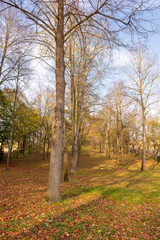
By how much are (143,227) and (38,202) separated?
11.4ft

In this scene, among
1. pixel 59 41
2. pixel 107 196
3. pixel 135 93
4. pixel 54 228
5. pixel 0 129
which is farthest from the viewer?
pixel 0 129

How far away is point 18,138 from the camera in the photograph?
2316 centimetres

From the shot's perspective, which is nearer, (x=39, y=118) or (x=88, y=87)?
(x=88, y=87)

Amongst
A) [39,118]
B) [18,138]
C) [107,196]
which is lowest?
[107,196]

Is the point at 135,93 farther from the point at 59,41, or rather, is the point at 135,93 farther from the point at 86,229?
the point at 86,229

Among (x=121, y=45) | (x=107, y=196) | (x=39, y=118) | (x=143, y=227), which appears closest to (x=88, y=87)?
(x=121, y=45)

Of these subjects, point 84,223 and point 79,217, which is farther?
point 79,217

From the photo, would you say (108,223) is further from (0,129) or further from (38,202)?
(0,129)

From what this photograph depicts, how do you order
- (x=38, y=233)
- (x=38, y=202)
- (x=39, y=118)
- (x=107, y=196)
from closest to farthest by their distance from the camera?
(x=38, y=233) → (x=38, y=202) → (x=107, y=196) → (x=39, y=118)

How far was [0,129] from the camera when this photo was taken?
68.6 feet

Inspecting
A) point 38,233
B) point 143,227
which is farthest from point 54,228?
point 143,227

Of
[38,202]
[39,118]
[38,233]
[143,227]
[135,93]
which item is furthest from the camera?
[39,118]

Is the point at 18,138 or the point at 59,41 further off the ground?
the point at 59,41

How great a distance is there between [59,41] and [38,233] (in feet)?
20.2
